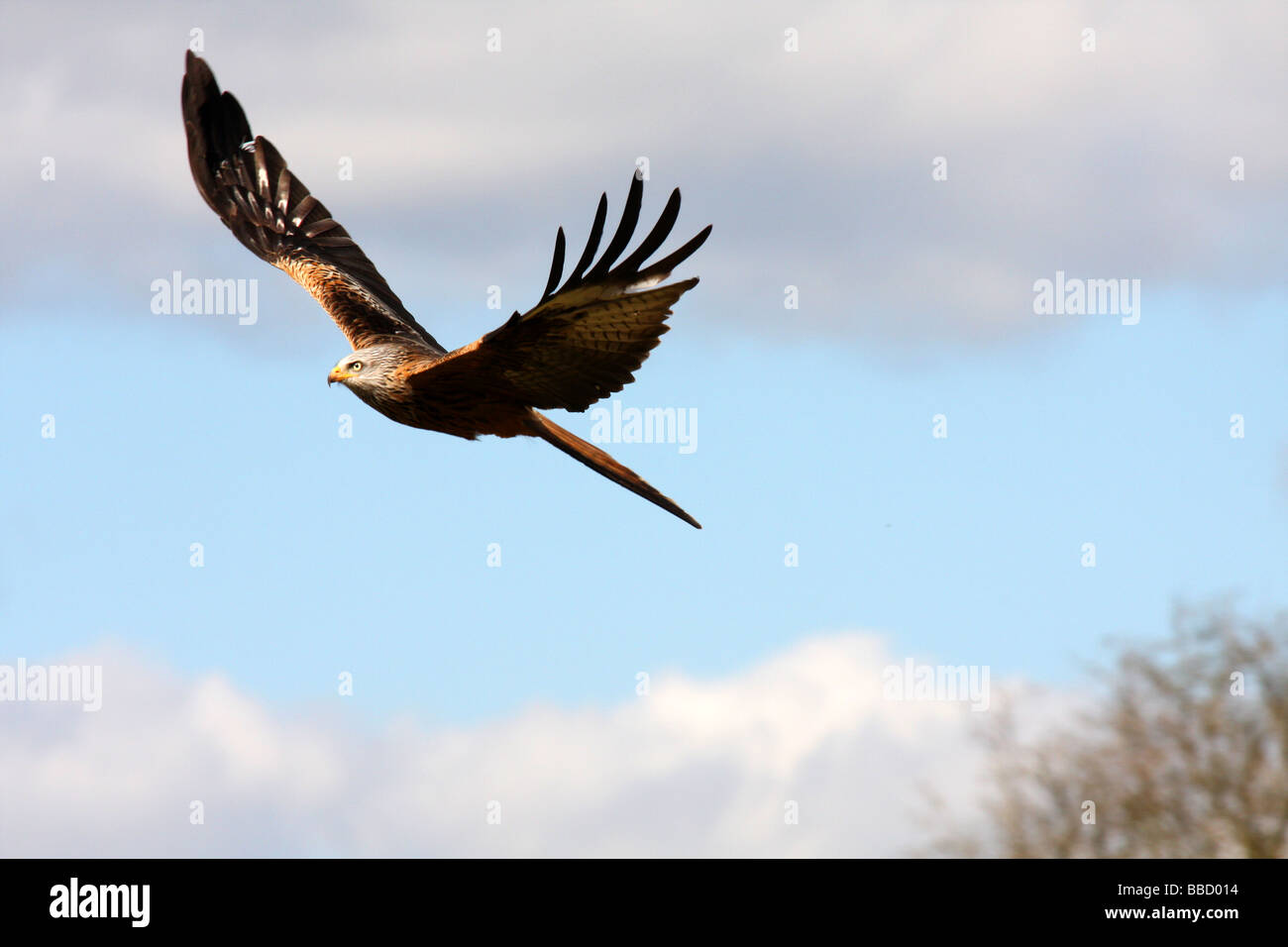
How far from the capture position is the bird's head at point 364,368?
33.0ft

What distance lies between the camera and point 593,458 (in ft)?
33.2

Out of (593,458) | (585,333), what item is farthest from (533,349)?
(593,458)

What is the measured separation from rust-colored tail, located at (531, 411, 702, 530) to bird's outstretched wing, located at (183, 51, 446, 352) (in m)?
3.16

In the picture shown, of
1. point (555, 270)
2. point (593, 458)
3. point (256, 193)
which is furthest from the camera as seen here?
point (256, 193)

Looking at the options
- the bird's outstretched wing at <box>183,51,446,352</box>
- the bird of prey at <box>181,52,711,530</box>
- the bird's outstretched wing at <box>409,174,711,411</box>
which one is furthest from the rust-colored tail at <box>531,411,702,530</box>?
the bird's outstretched wing at <box>183,51,446,352</box>

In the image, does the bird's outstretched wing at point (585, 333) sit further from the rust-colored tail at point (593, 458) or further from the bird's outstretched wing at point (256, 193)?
the bird's outstretched wing at point (256, 193)

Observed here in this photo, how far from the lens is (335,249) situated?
44.1ft

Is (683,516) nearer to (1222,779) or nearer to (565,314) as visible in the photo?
(565,314)

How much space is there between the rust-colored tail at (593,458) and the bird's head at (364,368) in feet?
3.06

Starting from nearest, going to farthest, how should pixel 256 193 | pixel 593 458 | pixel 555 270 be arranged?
pixel 555 270 → pixel 593 458 → pixel 256 193

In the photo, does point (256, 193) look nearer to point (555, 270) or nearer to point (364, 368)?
point (364, 368)

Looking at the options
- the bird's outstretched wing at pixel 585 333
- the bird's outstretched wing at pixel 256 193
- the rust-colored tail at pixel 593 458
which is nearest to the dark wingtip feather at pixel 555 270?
the bird's outstretched wing at pixel 585 333

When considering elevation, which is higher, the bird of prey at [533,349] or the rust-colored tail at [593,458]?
the bird of prey at [533,349]

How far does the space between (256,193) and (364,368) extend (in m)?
4.18
